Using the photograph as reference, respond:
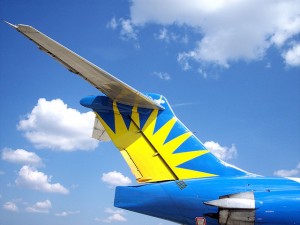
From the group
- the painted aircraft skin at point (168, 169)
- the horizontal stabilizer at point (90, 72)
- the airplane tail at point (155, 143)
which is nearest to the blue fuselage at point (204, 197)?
the painted aircraft skin at point (168, 169)

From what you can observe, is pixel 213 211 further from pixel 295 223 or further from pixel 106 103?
pixel 106 103

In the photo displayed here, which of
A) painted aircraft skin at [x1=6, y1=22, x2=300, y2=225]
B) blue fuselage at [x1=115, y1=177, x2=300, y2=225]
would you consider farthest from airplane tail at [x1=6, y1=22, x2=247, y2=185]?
blue fuselage at [x1=115, y1=177, x2=300, y2=225]

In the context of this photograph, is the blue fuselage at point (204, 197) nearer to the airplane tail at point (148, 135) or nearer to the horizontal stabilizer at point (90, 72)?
the airplane tail at point (148, 135)

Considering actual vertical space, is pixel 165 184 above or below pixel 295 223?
above

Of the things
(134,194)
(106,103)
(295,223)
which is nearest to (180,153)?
(134,194)

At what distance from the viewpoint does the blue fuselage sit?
17.8 ft

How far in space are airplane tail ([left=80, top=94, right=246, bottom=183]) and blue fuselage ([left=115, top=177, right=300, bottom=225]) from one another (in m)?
0.36

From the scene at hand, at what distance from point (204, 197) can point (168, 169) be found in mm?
960

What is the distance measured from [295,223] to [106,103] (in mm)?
4096

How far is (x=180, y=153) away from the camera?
6.61 m

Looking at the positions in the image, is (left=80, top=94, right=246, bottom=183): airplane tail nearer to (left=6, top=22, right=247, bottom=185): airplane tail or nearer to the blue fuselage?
(left=6, top=22, right=247, bottom=185): airplane tail

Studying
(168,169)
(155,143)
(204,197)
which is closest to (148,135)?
(155,143)

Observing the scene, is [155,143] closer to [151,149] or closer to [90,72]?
[151,149]

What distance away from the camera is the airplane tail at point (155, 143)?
649 centimetres
